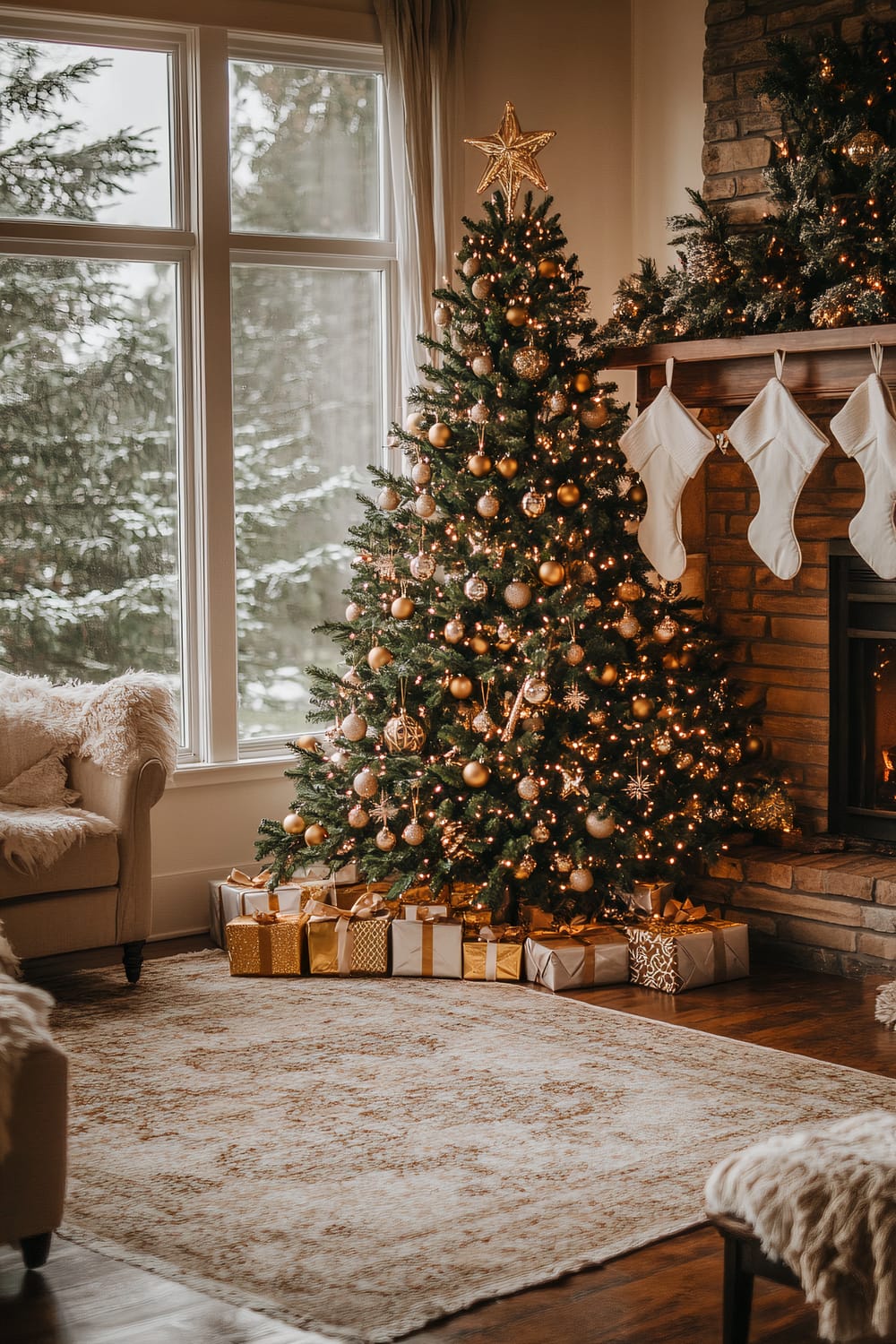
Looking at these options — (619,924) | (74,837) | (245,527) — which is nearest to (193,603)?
(245,527)

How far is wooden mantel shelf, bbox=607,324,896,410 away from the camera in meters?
4.49

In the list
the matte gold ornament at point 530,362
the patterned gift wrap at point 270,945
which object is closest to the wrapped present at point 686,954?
the patterned gift wrap at point 270,945

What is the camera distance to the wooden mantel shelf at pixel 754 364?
14.7 feet

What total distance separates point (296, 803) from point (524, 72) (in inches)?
116

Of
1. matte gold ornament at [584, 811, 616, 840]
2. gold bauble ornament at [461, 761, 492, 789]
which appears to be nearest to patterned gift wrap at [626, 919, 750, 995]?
matte gold ornament at [584, 811, 616, 840]

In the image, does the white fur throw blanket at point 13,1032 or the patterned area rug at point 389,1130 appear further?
the patterned area rug at point 389,1130

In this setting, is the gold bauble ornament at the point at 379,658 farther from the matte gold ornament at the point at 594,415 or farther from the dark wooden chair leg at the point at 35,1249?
the dark wooden chair leg at the point at 35,1249

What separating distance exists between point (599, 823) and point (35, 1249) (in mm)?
2264

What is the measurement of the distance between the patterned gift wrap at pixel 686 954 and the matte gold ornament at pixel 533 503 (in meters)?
1.28

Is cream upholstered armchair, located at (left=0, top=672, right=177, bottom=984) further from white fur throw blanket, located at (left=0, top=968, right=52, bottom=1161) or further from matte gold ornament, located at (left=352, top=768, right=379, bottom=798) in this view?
white fur throw blanket, located at (left=0, top=968, right=52, bottom=1161)

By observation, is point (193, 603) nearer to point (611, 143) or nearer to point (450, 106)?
point (450, 106)

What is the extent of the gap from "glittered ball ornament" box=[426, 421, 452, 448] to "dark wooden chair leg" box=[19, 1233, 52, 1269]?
272cm

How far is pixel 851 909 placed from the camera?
189 inches

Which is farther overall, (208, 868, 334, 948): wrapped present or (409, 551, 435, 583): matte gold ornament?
(208, 868, 334, 948): wrapped present
